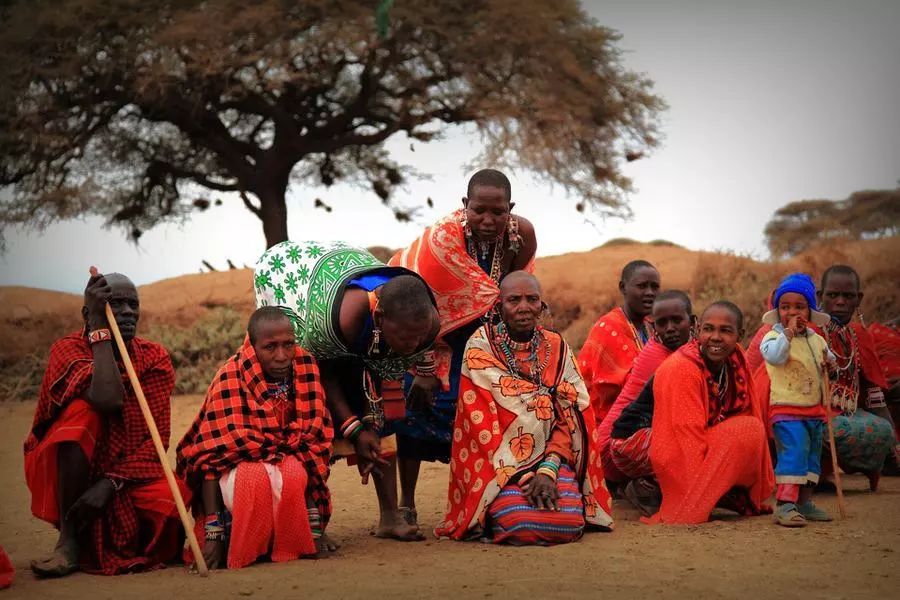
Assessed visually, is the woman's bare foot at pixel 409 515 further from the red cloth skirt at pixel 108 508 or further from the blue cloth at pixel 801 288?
the blue cloth at pixel 801 288

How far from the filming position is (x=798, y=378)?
635cm

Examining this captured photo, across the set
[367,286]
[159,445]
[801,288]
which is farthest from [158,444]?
[801,288]

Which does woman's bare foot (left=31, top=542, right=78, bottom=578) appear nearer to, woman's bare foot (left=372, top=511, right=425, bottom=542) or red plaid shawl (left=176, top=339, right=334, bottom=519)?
red plaid shawl (left=176, top=339, right=334, bottom=519)

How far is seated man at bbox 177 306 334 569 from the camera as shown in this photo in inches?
211

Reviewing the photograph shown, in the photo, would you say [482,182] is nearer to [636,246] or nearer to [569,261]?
[569,261]

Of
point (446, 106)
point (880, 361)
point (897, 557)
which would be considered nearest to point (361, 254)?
point (897, 557)

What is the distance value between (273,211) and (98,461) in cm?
1586

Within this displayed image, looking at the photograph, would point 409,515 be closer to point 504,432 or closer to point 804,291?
point 504,432

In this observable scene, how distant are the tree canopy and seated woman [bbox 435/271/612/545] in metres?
15.3

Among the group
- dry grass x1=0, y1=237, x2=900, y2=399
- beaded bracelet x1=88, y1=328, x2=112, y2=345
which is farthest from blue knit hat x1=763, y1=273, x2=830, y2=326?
dry grass x1=0, y1=237, x2=900, y2=399

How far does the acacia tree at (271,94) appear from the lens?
63.4 ft

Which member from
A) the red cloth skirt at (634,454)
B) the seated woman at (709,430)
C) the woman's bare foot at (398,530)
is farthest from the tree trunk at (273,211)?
the seated woman at (709,430)

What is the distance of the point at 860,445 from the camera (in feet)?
23.2

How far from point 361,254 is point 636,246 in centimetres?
1548
